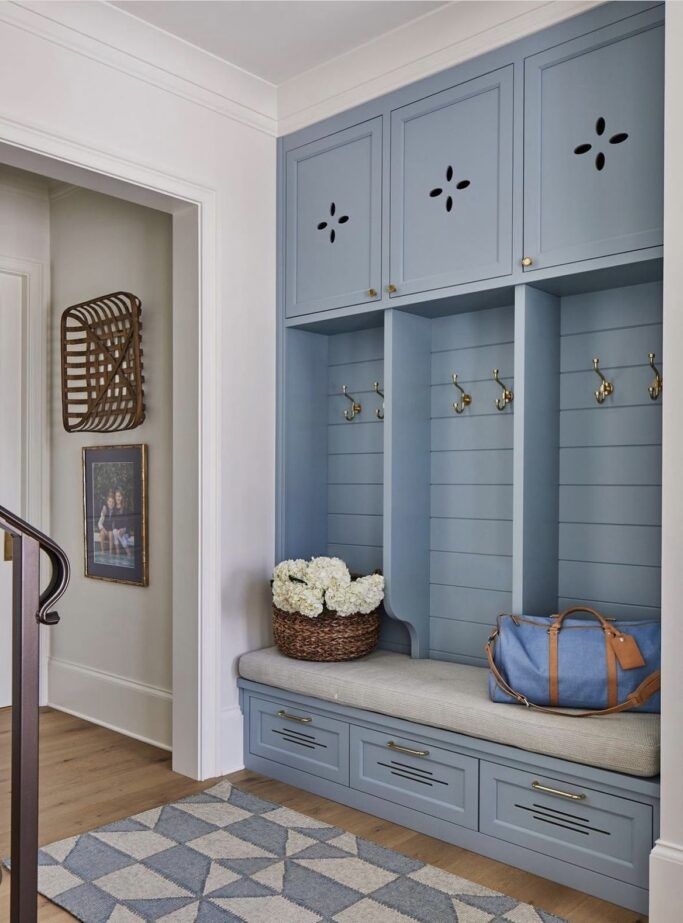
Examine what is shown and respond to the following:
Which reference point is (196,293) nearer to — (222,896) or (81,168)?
(81,168)

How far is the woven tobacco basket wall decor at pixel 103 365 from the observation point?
367 centimetres

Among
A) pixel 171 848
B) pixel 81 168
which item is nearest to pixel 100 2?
pixel 81 168

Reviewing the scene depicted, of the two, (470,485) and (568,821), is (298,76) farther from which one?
(568,821)

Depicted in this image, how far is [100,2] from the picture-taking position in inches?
109

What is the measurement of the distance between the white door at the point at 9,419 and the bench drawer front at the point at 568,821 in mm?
2626

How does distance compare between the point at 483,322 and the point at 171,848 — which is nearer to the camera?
the point at 171,848

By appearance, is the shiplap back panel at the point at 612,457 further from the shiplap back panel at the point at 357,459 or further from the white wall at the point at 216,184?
the white wall at the point at 216,184

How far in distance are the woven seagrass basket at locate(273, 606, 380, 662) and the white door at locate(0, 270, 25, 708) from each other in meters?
1.74

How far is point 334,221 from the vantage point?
10.8 feet

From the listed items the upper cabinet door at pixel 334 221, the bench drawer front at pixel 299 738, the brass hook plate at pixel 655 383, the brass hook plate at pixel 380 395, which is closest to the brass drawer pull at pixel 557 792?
the bench drawer front at pixel 299 738

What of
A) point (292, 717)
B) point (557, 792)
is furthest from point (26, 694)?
point (292, 717)

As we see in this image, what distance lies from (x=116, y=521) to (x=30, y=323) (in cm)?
118

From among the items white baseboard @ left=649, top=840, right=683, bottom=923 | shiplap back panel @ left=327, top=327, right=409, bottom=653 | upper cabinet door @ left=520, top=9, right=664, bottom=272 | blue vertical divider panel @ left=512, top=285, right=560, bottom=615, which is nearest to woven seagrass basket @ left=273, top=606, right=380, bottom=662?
shiplap back panel @ left=327, top=327, right=409, bottom=653

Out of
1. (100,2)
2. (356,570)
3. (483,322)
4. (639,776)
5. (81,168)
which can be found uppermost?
(100,2)
